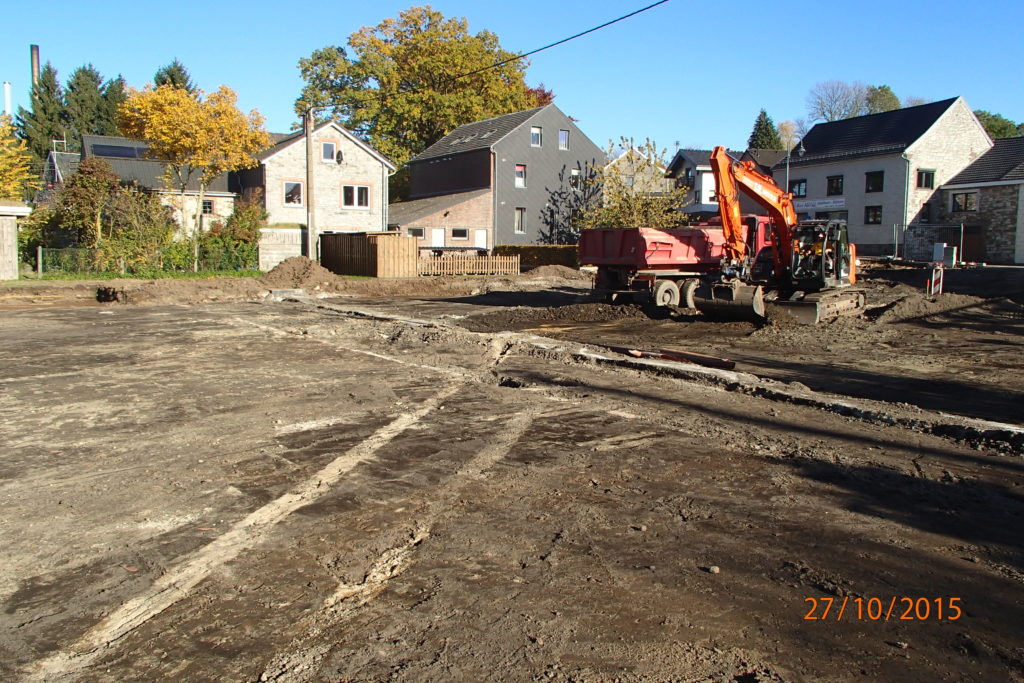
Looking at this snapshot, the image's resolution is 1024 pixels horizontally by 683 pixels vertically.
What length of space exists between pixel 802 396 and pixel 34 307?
23.3 metres

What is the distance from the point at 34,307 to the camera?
23.6 meters

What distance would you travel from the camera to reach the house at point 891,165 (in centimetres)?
4862

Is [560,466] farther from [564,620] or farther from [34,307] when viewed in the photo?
[34,307]

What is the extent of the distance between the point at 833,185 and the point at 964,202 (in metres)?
8.55

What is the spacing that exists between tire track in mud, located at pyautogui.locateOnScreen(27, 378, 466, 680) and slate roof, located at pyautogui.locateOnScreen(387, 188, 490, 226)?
131 ft

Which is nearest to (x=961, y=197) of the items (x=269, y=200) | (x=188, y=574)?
(x=269, y=200)

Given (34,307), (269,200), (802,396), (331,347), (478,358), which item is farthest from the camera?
(269,200)

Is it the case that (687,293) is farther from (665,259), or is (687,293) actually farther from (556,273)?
(556,273)

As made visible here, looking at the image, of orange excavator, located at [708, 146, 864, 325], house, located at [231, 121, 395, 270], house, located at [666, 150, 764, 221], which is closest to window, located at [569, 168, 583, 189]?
house, located at [231, 121, 395, 270]

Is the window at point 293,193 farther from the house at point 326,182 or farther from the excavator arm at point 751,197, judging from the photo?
the excavator arm at point 751,197

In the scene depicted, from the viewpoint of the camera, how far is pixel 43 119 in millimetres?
70688

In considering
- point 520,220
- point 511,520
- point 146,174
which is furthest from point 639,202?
point 511,520

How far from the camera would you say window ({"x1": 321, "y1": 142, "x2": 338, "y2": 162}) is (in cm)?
4531

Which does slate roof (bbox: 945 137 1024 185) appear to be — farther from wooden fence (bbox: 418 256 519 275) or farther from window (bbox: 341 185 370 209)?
window (bbox: 341 185 370 209)
